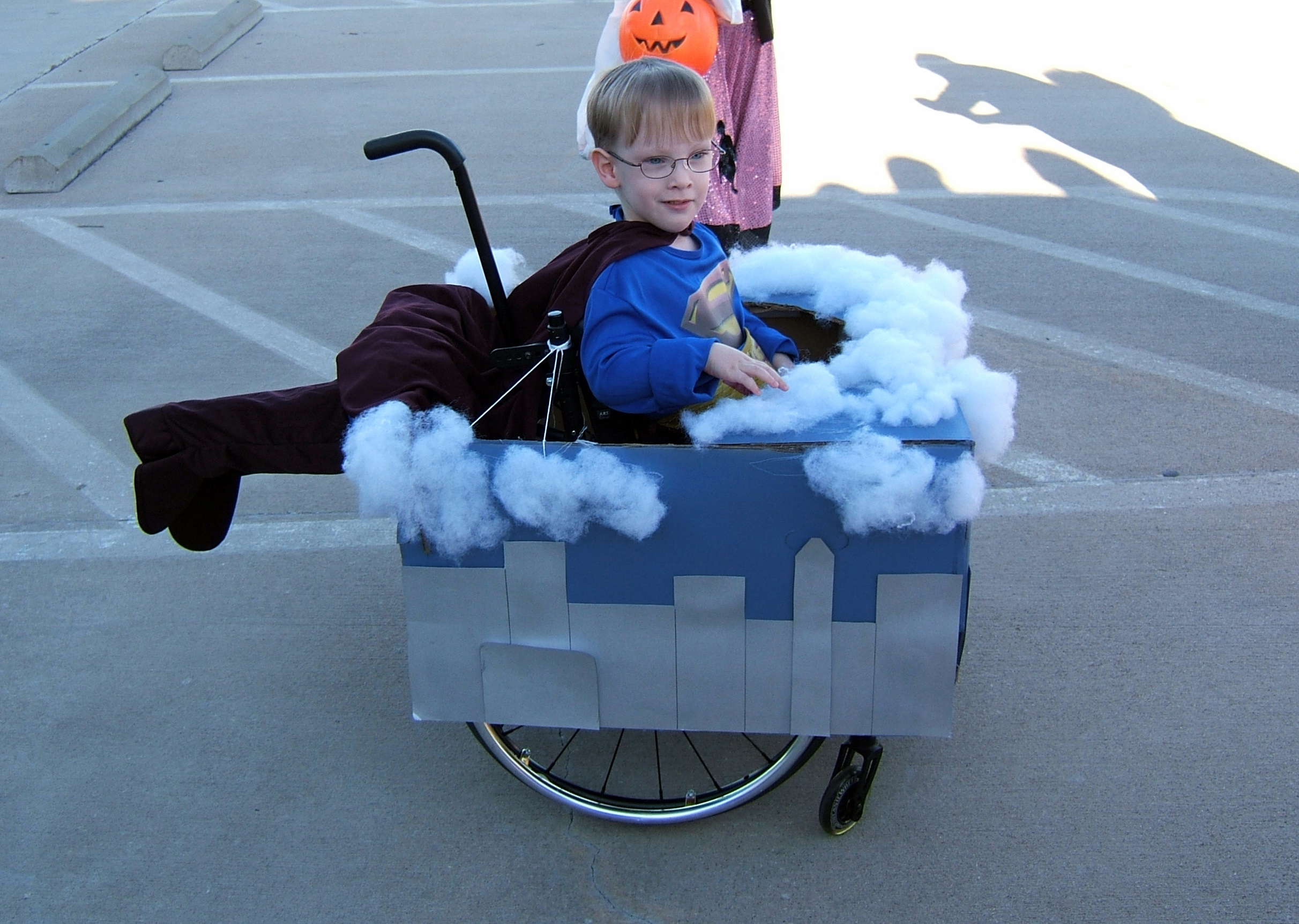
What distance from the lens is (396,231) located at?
533 cm

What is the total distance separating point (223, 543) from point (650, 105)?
1.90 metres

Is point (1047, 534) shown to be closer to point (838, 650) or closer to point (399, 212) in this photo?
point (838, 650)

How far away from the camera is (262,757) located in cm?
245

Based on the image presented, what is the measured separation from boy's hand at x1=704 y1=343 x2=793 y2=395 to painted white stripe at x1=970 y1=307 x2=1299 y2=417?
250 centimetres

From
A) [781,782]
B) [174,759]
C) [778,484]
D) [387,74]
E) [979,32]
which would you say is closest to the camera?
[778,484]

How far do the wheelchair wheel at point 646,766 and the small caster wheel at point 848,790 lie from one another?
0.06 m

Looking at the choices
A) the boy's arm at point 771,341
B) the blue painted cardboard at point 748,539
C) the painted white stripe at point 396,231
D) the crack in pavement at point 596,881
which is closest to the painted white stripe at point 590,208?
the painted white stripe at point 396,231

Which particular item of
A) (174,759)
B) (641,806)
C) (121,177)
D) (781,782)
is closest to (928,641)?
(781,782)

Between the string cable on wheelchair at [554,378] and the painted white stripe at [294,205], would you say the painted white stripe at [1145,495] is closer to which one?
the string cable on wheelchair at [554,378]

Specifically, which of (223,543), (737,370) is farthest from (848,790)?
(223,543)

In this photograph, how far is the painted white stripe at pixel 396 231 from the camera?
5094 mm

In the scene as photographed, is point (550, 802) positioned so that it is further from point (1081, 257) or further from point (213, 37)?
point (213, 37)

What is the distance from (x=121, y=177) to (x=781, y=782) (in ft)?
17.9

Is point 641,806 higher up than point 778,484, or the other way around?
point 778,484
